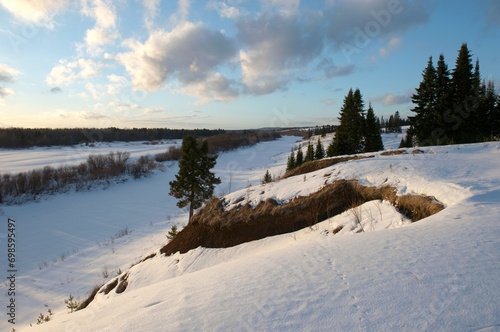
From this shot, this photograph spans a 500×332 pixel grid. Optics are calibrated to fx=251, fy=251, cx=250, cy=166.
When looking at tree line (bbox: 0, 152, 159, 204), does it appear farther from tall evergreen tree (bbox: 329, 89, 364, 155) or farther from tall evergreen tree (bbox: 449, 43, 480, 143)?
tall evergreen tree (bbox: 449, 43, 480, 143)

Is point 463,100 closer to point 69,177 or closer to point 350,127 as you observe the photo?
point 350,127

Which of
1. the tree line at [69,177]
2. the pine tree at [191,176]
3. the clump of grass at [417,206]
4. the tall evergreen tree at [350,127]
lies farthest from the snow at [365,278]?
the tree line at [69,177]

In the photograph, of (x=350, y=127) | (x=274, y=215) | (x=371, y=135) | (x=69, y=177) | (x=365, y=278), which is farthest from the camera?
(x=69, y=177)

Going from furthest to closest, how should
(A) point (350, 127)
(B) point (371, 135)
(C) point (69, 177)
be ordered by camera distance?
(C) point (69, 177)
(B) point (371, 135)
(A) point (350, 127)

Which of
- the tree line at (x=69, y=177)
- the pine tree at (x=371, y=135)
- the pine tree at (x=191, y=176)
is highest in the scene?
the pine tree at (x=371, y=135)

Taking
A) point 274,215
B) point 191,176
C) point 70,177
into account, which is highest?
point 274,215

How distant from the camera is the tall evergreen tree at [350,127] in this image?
102 feet

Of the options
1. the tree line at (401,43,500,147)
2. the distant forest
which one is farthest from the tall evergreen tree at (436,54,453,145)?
the distant forest

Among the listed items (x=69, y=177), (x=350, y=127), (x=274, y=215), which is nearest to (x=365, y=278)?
(x=274, y=215)

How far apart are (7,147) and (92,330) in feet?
370

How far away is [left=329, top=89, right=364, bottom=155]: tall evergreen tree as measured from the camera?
31.0m

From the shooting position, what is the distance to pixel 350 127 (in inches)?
1222

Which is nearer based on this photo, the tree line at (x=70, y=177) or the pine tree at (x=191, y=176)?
the pine tree at (x=191, y=176)

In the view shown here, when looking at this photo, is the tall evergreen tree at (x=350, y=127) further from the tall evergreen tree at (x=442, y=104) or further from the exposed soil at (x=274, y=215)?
the exposed soil at (x=274, y=215)
